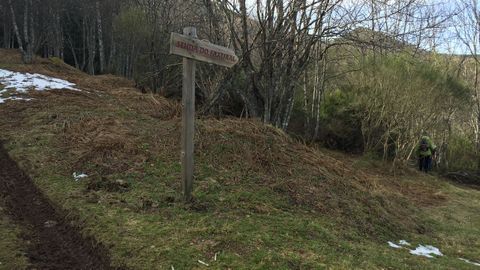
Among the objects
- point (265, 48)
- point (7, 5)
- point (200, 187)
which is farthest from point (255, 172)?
point (7, 5)

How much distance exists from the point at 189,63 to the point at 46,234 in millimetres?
2547

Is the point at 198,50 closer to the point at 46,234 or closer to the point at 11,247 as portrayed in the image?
the point at 46,234

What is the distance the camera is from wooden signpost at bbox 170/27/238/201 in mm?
5172

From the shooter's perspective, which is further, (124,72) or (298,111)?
(124,72)

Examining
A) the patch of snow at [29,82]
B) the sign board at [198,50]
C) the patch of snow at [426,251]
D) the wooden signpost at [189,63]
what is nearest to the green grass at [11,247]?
the wooden signpost at [189,63]

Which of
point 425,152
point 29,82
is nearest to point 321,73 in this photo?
point 425,152

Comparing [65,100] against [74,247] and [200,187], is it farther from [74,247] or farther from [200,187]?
[74,247]

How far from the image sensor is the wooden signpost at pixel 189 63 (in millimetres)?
5172

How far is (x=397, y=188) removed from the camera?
1151cm

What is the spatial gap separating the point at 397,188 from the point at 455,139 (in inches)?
381

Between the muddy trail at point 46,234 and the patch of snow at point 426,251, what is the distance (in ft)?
13.1

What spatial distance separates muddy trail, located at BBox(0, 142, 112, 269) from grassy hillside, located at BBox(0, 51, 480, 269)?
0.47 ft

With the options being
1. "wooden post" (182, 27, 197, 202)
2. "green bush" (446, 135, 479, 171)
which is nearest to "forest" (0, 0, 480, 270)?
"wooden post" (182, 27, 197, 202)

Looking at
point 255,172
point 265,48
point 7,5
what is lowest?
point 255,172
